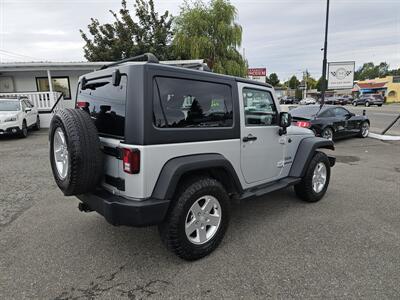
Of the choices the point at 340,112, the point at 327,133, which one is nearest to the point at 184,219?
the point at 327,133

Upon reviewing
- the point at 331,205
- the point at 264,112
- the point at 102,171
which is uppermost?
the point at 264,112

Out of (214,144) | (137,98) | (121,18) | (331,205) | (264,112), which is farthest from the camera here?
(121,18)

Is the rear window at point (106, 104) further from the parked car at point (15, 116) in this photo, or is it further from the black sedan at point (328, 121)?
the parked car at point (15, 116)

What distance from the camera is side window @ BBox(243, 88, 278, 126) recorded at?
346cm

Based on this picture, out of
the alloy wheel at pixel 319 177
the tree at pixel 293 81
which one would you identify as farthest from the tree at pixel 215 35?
the tree at pixel 293 81

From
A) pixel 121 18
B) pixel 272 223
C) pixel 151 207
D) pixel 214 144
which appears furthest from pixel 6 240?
pixel 121 18

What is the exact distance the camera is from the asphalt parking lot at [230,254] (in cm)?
250

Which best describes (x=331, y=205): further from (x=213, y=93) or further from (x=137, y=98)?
(x=137, y=98)

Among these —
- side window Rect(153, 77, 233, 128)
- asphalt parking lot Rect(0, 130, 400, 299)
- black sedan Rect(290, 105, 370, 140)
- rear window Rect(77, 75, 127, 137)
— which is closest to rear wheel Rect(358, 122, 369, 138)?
black sedan Rect(290, 105, 370, 140)

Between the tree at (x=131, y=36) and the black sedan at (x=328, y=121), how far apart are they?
13.1 metres

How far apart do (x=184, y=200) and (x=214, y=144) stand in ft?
2.31

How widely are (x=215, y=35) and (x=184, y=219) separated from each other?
714 inches

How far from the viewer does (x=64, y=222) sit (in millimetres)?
3885

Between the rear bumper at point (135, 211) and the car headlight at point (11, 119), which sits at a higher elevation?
the car headlight at point (11, 119)
